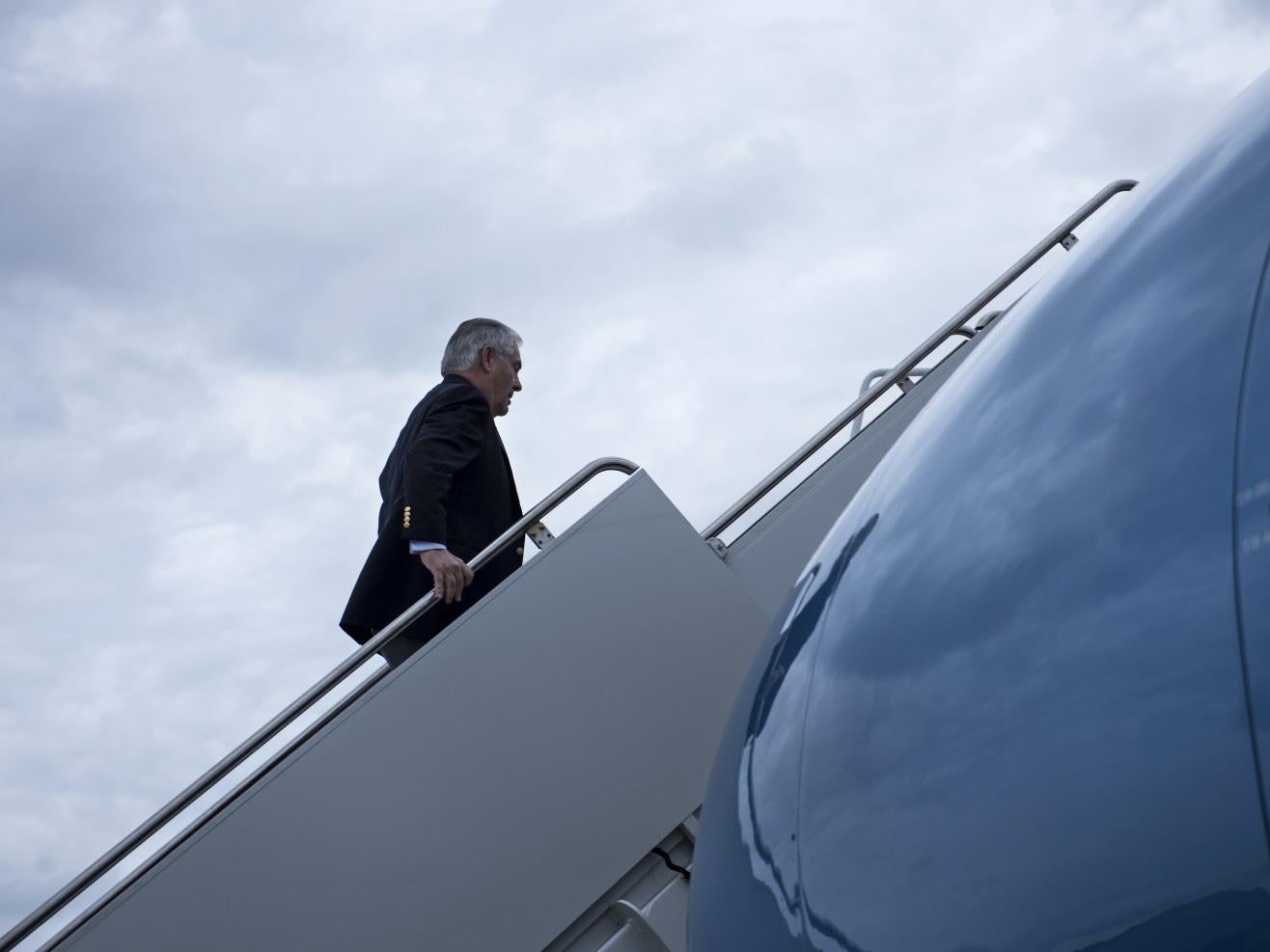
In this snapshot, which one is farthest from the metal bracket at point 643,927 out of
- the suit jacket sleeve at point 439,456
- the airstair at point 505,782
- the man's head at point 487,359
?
the man's head at point 487,359

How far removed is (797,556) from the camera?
4.17m

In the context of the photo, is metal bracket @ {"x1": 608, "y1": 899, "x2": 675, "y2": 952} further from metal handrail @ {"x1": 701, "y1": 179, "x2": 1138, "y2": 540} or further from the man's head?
the man's head

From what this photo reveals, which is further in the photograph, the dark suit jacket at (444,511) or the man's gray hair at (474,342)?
the man's gray hair at (474,342)

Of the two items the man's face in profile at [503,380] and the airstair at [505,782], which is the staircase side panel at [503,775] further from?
the man's face in profile at [503,380]

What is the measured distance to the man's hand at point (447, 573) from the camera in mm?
3809

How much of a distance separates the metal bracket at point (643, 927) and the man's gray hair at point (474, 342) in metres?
1.79

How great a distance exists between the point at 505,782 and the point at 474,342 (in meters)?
1.50

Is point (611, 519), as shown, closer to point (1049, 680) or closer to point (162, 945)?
point (162, 945)

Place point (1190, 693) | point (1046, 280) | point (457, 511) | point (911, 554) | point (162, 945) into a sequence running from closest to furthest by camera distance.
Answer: point (1190, 693) < point (911, 554) < point (1046, 280) < point (162, 945) < point (457, 511)

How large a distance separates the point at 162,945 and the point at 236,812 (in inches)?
14.1

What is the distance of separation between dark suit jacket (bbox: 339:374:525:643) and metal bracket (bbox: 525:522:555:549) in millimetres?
125

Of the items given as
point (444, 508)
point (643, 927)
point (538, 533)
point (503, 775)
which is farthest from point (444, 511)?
point (643, 927)

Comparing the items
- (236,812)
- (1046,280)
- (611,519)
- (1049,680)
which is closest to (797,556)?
(611,519)

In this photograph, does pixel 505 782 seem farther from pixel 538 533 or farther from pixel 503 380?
pixel 503 380
